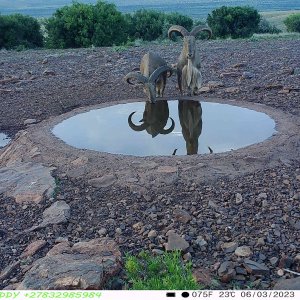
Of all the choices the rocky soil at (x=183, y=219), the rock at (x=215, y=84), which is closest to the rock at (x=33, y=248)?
the rocky soil at (x=183, y=219)

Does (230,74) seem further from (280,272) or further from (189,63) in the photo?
(280,272)

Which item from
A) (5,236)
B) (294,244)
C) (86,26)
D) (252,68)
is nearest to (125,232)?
(5,236)

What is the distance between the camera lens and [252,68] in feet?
37.5

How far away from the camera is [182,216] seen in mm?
4840

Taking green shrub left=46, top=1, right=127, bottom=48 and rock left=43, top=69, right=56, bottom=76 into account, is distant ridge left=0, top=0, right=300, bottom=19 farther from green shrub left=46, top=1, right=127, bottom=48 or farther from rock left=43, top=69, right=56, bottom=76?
rock left=43, top=69, right=56, bottom=76

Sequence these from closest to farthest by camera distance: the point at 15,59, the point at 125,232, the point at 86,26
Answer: the point at 125,232
the point at 15,59
the point at 86,26

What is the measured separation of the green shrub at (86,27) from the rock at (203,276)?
55.1 ft

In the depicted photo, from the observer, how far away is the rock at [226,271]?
398 centimetres

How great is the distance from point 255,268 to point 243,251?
263 millimetres

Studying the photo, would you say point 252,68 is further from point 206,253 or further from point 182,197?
point 206,253

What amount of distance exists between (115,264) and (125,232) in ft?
2.16

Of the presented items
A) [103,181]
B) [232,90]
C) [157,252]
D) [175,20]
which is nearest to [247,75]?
[232,90]

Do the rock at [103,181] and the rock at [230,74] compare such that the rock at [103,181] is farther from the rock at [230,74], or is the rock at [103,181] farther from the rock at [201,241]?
the rock at [230,74]

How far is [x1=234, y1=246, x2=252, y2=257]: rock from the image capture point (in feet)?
14.0
